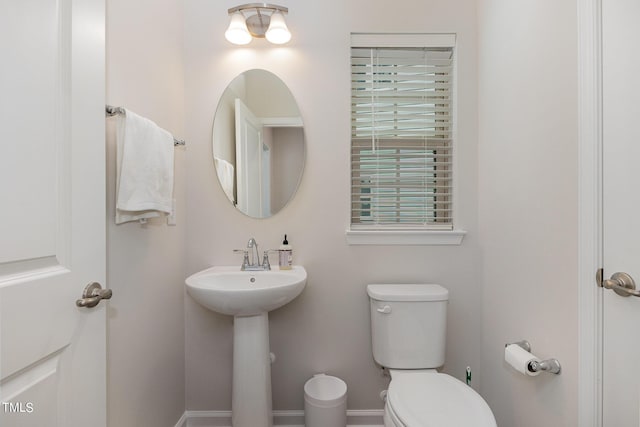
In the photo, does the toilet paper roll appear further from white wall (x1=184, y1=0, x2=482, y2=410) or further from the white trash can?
the white trash can

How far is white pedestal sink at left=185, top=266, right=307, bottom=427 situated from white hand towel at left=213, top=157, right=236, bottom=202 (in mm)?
441

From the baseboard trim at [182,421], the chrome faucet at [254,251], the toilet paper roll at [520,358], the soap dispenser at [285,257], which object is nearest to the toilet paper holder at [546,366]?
the toilet paper roll at [520,358]

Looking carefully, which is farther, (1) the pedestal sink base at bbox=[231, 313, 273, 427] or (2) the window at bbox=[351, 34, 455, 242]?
(2) the window at bbox=[351, 34, 455, 242]

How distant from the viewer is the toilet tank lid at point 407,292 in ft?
4.71

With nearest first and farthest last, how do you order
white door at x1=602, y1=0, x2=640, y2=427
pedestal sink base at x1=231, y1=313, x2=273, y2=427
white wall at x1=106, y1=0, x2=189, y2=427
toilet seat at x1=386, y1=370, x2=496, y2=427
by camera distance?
white door at x1=602, y1=0, x2=640, y2=427, toilet seat at x1=386, y1=370, x2=496, y2=427, white wall at x1=106, y1=0, x2=189, y2=427, pedestal sink base at x1=231, y1=313, x2=273, y2=427

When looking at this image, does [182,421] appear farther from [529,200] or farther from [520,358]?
[529,200]

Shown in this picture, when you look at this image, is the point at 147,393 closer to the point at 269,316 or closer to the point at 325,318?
the point at 269,316

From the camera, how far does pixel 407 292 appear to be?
4.82ft

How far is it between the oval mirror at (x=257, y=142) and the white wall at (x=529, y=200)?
0.98 metres

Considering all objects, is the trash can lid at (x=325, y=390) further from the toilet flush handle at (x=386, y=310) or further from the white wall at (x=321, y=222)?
the toilet flush handle at (x=386, y=310)

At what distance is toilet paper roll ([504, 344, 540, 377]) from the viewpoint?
1.06 meters

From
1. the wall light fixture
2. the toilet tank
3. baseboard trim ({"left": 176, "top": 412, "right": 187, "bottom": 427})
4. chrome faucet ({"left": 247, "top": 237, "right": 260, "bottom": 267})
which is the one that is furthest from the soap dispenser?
the wall light fixture

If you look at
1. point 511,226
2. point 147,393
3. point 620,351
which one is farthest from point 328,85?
point 147,393

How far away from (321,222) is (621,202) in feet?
3.79
